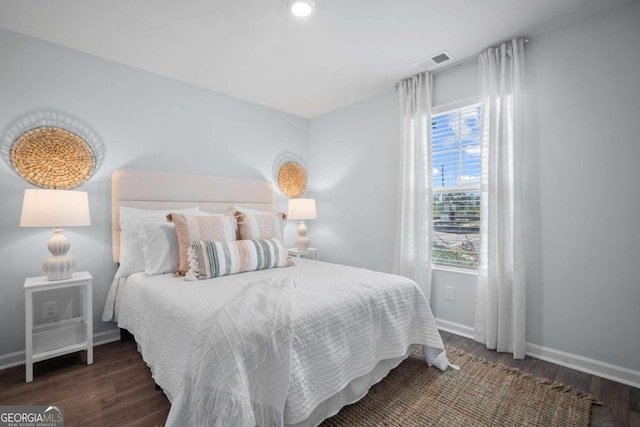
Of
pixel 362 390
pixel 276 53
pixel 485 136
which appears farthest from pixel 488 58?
pixel 362 390

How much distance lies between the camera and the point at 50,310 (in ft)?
7.77

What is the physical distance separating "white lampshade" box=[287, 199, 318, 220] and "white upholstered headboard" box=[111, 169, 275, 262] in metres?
0.24

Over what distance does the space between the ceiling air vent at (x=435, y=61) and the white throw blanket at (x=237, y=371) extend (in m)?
2.51

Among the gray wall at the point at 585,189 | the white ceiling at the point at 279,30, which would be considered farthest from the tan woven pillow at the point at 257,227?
the gray wall at the point at 585,189

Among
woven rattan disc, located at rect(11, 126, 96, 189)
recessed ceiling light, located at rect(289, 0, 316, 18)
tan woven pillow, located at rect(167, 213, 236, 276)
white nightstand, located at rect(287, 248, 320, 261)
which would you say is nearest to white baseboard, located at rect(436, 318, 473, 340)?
white nightstand, located at rect(287, 248, 320, 261)

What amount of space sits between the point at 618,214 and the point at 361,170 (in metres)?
2.31

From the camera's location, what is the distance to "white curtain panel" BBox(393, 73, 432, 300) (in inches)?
117

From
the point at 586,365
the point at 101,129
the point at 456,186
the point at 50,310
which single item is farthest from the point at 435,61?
the point at 50,310

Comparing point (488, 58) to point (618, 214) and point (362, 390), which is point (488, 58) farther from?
point (362, 390)

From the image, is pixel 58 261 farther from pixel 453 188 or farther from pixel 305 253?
pixel 453 188

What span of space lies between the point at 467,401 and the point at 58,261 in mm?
2877

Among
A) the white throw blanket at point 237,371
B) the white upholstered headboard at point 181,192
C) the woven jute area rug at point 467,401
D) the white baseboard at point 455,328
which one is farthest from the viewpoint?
the white baseboard at point 455,328

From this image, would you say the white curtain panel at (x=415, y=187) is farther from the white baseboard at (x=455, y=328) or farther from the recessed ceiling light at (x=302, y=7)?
the recessed ceiling light at (x=302, y=7)

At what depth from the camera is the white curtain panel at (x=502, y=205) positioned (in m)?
2.35
